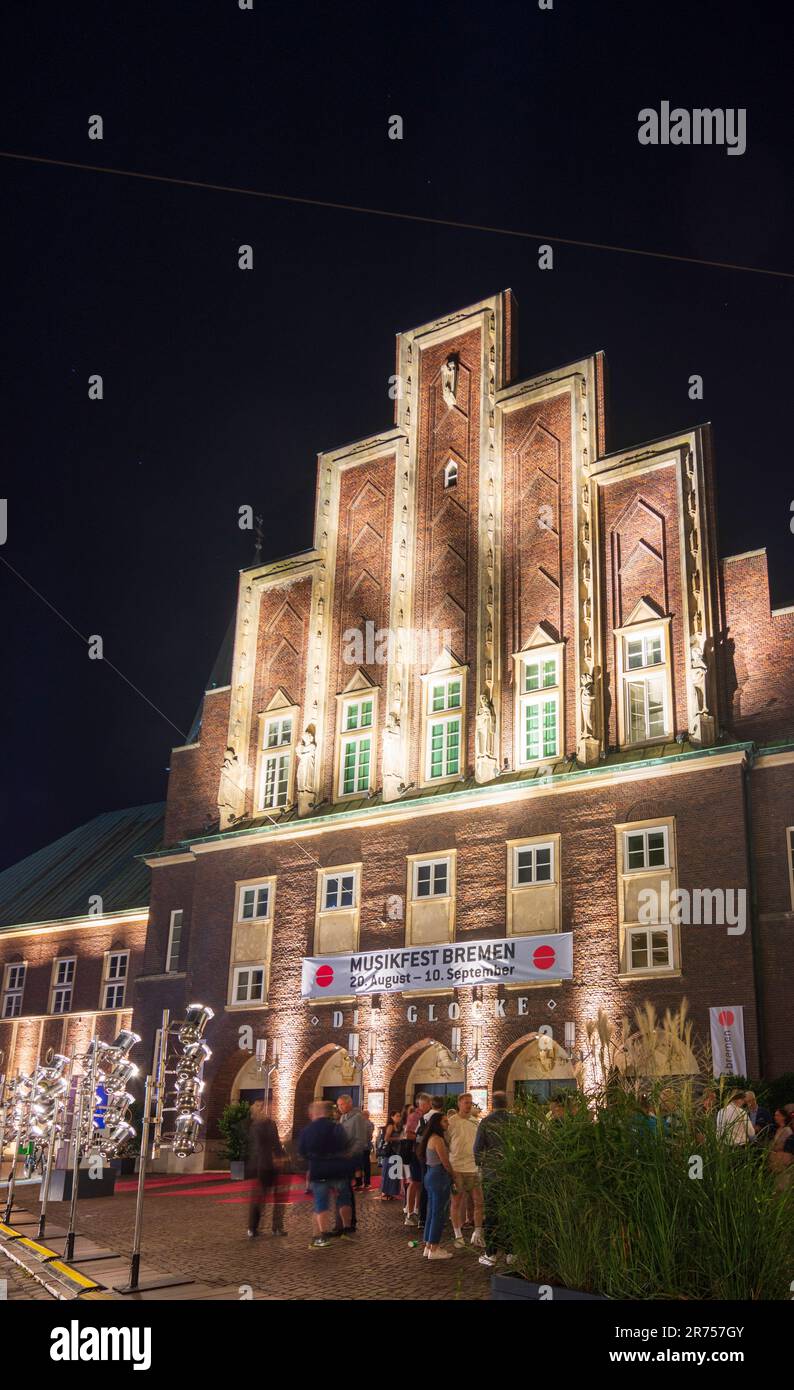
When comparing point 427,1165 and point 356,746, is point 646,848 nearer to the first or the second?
point 356,746

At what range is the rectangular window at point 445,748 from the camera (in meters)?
28.2

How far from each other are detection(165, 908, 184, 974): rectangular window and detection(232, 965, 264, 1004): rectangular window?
421 centimetres

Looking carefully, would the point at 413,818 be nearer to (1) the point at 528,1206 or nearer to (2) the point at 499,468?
(2) the point at 499,468

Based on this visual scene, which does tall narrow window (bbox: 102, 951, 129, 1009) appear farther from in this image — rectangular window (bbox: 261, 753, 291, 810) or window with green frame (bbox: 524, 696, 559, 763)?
window with green frame (bbox: 524, 696, 559, 763)

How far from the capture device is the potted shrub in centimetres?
2562

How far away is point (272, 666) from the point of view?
3247cm

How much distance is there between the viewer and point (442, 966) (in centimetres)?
2598

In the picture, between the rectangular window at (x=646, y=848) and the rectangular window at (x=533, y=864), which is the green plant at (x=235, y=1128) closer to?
the rectangular window at (x=533, y=864)

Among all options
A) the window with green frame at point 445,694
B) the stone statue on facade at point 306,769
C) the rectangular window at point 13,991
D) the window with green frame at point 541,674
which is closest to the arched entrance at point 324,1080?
the stone statue on facade at point 306,769

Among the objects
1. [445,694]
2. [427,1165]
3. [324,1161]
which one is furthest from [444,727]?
[427,1165]

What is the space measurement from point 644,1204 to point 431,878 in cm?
1893
